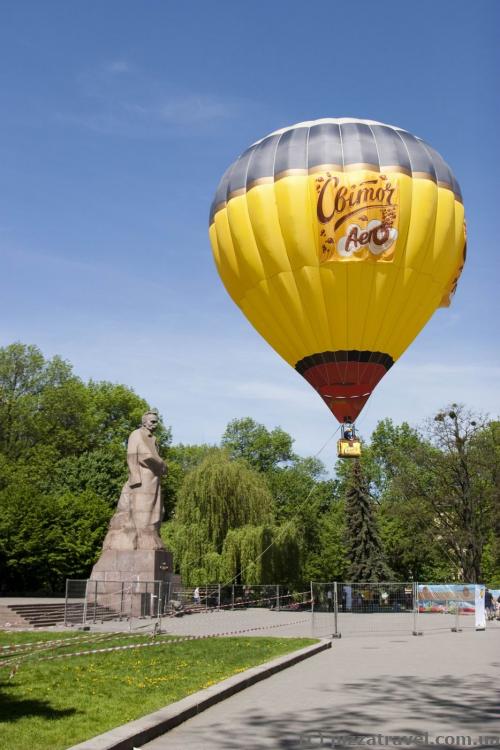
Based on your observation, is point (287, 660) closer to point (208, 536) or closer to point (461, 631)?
point (461, 631)

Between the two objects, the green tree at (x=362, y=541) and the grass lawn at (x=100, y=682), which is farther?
the green tree at (x=362, y=541)

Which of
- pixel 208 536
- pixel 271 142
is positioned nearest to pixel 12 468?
pixel 208 536

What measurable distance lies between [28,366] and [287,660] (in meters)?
49.1

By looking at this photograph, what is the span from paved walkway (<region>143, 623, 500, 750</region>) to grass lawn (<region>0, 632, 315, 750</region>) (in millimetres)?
895

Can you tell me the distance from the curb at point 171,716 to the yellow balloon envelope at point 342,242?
1331 cm

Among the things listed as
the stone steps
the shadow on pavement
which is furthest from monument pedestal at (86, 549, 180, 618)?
the shadow on pavement

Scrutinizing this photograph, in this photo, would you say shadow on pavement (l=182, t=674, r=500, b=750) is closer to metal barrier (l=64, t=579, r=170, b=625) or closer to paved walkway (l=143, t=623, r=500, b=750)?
paved walkway (l=143, t=623, r=500, b=750)

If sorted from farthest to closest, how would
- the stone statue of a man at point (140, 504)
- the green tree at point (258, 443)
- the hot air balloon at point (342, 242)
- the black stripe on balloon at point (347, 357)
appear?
1. the green tree at point (258, 443)
2. the stone statue of a man at point (140, 504)
3. the black stripe on balloon at point (347, 357)
4. the hot air balloon at point (342, 242)

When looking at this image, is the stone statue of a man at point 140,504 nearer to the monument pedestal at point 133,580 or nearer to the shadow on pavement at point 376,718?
the monument pedestal at point 133,580

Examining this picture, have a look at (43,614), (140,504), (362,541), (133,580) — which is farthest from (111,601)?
(362,541)

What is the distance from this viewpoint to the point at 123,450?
5847 cm

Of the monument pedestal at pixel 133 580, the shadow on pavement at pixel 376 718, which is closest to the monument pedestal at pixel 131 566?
the monument pedestal at pixel 133 580

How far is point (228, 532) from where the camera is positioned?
4159cm

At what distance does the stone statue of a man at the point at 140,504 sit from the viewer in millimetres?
31109
